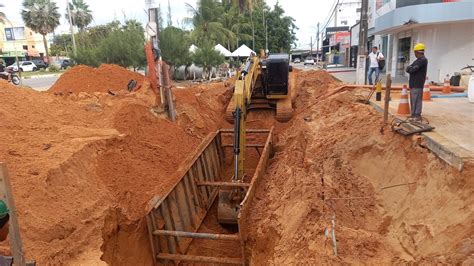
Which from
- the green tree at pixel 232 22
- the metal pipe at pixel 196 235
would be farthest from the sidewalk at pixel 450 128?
the green tree at pixel 232 22

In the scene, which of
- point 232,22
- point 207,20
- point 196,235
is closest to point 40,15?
point 232,22

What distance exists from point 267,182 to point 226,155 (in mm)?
3143

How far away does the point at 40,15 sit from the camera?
54.0 meters

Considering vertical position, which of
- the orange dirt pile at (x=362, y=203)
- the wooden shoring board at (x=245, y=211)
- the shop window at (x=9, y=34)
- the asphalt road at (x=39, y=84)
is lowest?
the wooden shoring board at (x=245, y=211)

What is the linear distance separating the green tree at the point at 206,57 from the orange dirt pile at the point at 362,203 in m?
16.5

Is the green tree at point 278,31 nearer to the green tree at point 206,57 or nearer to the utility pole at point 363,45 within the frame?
the green tree at point 206,57

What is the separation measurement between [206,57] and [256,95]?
1271 centimetres

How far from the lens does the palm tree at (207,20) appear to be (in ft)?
115

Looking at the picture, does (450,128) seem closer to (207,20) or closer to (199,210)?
(199,210)

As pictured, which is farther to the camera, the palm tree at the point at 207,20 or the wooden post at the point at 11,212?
the palm tree at the point at 207,20

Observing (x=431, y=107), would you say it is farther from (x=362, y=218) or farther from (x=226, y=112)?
(x=226, y=112)

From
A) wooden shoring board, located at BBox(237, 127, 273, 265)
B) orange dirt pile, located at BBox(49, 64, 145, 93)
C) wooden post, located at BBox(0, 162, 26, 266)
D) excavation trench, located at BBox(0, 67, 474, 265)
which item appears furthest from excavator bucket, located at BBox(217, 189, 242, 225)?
orange dirt pile, located at BBox(49, 64, 145, 93)

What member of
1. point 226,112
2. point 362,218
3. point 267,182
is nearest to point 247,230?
point 267,182

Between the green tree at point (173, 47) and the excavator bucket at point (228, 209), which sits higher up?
the green tree at point (173, 47)
